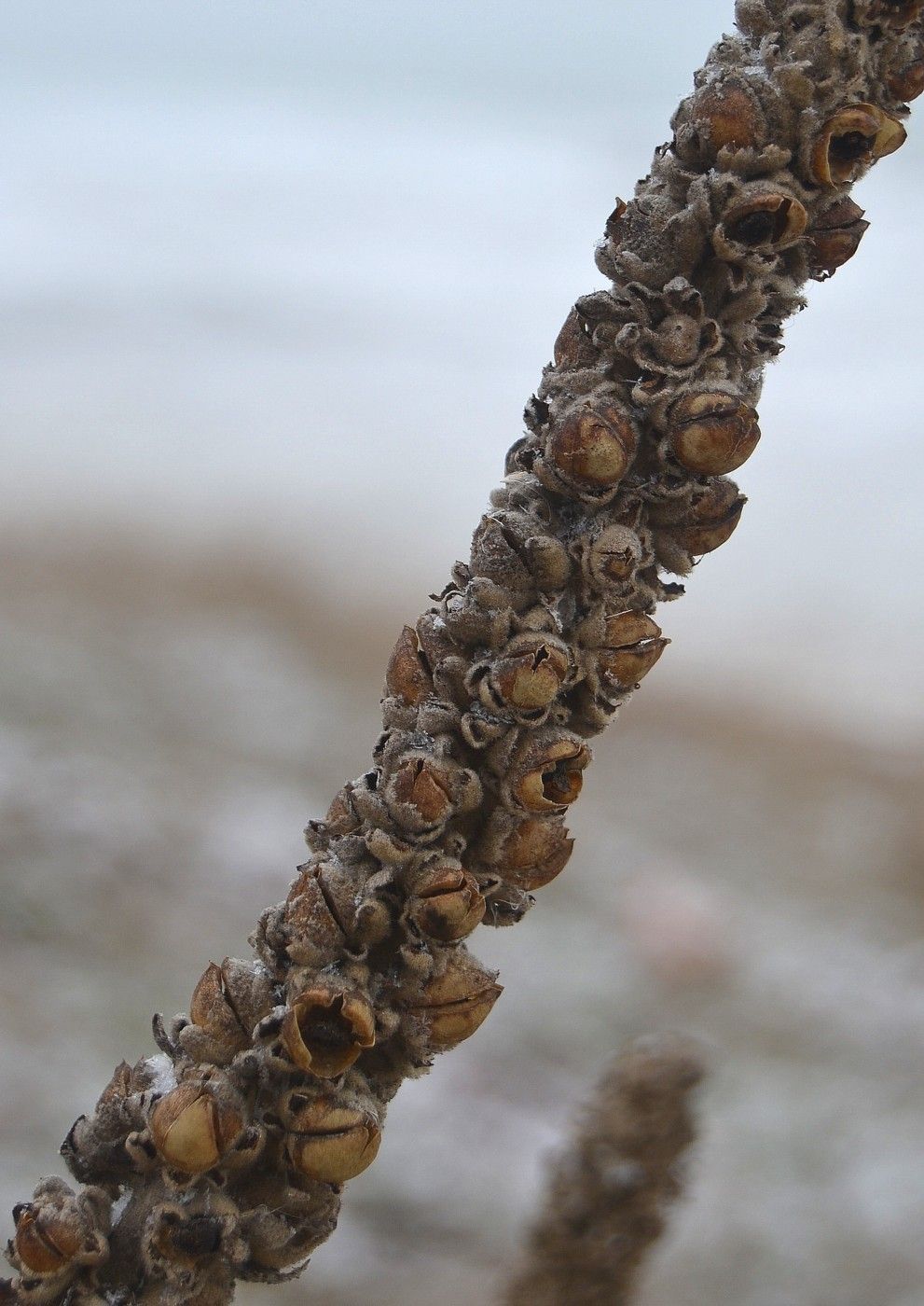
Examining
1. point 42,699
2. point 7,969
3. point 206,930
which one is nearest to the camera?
point 7,969

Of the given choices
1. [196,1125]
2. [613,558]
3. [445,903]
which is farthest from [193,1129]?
[613,558]

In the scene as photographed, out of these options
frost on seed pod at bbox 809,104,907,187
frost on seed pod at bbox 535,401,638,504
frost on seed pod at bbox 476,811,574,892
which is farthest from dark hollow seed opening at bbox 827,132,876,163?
frost on seed pod at bbox 476,811,574,892

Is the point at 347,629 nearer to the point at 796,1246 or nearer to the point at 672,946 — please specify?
the point at 672,946

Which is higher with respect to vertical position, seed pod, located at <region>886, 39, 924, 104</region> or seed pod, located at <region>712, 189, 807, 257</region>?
seed pod, located at <region>886, 39, 924, 104</region>

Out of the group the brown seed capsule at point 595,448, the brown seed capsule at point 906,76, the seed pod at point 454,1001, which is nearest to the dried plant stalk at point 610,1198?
the seed pod at point 454,1001

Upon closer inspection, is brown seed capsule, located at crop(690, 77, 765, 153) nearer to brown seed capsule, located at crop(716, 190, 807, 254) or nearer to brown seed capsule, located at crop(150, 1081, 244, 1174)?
brown seed capsule, located at crop(716, 190, 807, 254)

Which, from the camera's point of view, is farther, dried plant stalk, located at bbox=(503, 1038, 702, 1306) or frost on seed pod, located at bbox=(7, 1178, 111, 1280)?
dried plant stalk, located at bbox=(503, 1038, 702, 1306)

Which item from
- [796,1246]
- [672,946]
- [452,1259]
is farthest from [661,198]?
[672,946]
